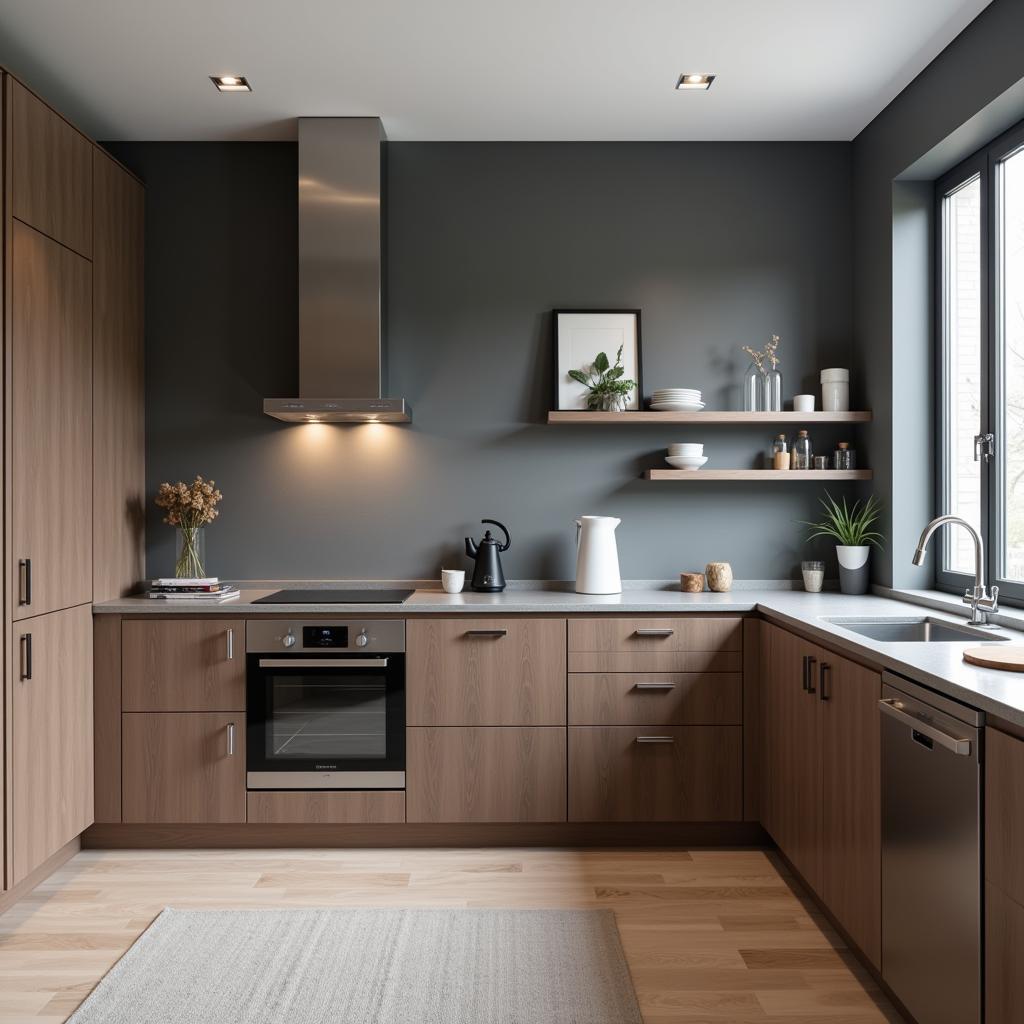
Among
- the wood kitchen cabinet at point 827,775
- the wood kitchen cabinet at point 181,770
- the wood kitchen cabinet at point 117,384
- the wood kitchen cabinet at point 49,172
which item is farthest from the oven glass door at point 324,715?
the wood kitchen cabinet at point 49,172

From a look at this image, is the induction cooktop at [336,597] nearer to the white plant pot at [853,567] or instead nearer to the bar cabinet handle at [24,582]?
the bar cabinet handle at [24,582]

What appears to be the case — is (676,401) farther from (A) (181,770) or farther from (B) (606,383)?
(A) (181,770)

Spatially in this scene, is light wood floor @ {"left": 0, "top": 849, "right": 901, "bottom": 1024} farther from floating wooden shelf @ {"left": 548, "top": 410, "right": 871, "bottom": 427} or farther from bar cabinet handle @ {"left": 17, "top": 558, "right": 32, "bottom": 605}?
floating wooden shelf @ {"left": 548, "top": 410, "right": 871, "bottom": 427}

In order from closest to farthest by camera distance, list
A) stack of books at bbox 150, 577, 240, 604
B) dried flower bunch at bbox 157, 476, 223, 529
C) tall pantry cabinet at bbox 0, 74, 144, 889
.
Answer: tall pantry cabinet at bbox 0, 74, 144, 889, stack of books at bbox 150, 577, 240, 604, dried flower bunch at bbox 157, 476, 223, 529

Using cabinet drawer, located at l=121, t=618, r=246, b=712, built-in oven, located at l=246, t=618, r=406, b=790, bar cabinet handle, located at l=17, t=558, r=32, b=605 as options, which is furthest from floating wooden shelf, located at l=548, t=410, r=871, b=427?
bar cabinet handle, located at l=17, t=558, r=32, b=605

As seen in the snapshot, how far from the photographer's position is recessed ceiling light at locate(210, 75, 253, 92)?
Answer: 9.72 ft

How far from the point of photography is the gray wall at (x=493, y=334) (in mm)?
3518

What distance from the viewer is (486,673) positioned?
2998mm

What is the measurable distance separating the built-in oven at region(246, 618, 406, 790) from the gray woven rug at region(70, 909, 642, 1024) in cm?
52

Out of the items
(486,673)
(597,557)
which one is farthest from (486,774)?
(597,557)

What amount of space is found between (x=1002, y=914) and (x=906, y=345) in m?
2.24

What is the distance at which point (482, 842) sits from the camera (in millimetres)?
3059

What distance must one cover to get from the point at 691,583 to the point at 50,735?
7.62ft

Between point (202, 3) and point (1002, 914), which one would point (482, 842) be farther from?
point (202, 3)
